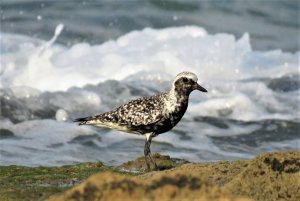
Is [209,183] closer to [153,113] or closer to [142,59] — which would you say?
[153,113]

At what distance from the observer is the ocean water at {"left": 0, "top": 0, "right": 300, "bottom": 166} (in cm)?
1496

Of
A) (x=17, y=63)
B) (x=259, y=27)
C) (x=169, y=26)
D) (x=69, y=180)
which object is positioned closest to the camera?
(x=69, y=180)

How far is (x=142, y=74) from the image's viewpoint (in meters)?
20.4

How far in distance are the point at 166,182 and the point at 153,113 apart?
511cm

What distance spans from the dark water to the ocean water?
0.12 ft

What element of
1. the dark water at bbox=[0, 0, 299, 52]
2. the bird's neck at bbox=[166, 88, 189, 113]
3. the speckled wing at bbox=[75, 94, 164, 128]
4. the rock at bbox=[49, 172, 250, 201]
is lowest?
the rock at bbox=[49, 172, 250, 201]

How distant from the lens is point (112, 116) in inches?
433

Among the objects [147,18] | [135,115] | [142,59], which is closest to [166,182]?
[135,115]

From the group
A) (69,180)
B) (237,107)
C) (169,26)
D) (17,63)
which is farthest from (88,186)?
(169,26)

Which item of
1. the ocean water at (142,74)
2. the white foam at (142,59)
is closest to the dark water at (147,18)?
the ocean water at (142,74)

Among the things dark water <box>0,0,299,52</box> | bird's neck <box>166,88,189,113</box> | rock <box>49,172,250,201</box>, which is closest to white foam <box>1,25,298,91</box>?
dark water <box>0,0,299,52</box>

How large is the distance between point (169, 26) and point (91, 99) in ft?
31.2

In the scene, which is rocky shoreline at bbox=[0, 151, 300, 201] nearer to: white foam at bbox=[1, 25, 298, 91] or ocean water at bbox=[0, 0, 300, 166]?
ocean water at bbox=[0, 0, 300, 166]

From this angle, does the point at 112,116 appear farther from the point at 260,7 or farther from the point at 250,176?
the point at 260,7
